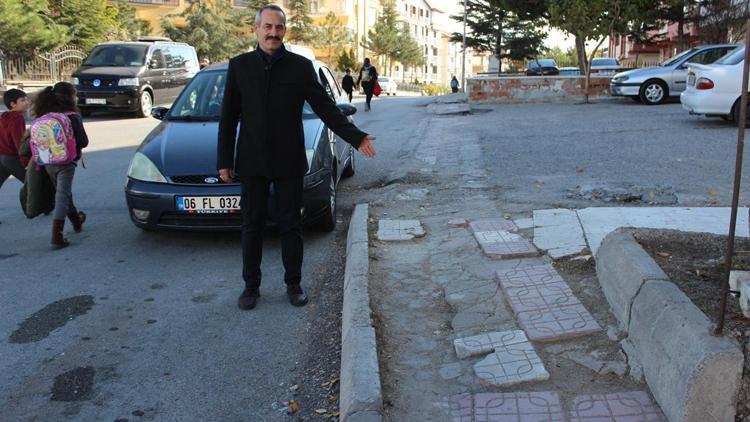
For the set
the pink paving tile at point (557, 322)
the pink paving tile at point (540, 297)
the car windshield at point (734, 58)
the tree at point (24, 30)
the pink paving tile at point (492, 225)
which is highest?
the tree at point (24, 30)

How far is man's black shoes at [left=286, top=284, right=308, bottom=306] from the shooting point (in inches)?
172

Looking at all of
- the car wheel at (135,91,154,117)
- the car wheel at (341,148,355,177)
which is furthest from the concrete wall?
the car wheel at (341,148,355,177)

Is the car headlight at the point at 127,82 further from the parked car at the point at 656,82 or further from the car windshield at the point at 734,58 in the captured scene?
the car windshield at the point at 734,58

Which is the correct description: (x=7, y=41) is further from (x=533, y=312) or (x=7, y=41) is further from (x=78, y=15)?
(x=533, y=312)

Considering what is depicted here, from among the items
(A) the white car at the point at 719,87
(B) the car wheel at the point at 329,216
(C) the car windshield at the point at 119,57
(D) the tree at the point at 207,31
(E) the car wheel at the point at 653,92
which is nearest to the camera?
(B) the car wheel at the point at 329,216

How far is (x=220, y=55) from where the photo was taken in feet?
157

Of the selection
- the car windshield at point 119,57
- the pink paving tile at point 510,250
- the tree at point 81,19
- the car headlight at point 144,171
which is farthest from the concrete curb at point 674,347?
the tree at point 81,19

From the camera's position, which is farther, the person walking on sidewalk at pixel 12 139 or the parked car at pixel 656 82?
the parked car at pixel 656 82

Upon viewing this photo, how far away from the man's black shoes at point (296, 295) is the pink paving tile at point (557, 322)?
1.53 metres

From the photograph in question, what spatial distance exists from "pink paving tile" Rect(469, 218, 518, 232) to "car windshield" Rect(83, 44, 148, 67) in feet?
50.0

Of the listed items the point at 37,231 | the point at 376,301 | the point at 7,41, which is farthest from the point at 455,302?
the point at 7,41

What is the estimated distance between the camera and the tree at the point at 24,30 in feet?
80.1

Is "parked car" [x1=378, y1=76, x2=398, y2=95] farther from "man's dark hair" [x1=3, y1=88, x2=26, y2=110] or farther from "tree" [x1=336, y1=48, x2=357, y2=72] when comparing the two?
"man's dark hair" [x1=3, y1=88, x2=26, y2=110]

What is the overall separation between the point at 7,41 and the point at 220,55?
23650 millimetres
